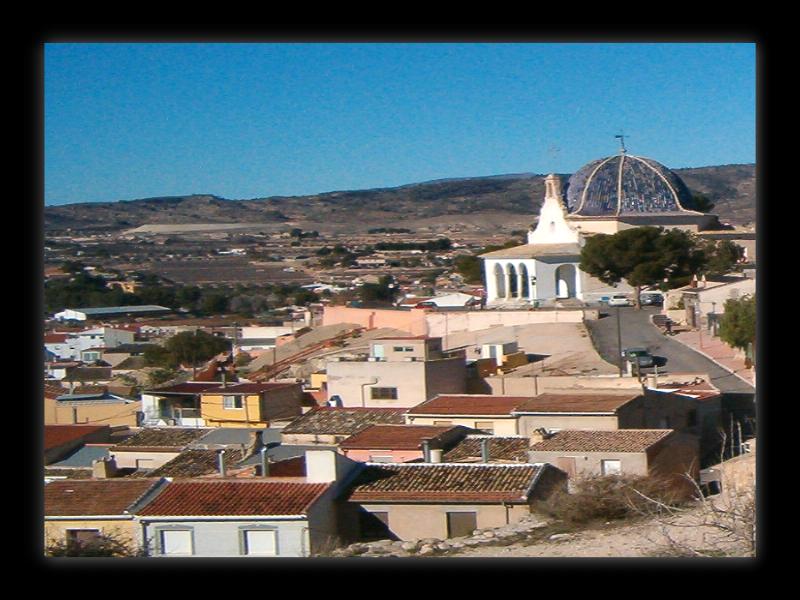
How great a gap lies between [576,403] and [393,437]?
1.52m

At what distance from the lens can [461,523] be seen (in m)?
6.91

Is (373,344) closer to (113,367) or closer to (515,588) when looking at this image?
(113,367)

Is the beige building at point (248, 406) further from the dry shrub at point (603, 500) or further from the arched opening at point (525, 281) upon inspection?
the arched opening at point (525, 281)

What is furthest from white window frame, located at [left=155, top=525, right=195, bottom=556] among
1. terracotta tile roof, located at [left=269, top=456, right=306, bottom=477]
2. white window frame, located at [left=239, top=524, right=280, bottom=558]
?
terracotta tile roof, located at [left=269, top=456, right=306, bottom=477]

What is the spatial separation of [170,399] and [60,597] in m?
11.9

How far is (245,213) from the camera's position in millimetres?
52125

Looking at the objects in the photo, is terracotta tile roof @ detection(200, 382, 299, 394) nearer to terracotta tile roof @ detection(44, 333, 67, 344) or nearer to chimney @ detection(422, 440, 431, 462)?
chimney @ detection(422, 440, 431, 462)

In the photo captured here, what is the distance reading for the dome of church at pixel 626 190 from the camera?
3197 centimetres

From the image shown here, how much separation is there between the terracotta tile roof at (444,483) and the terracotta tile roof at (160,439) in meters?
3.51

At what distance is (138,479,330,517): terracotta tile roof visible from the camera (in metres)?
6.30

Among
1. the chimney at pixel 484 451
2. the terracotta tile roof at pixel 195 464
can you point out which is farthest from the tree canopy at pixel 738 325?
the terracotta tile roof at pixel 195 464

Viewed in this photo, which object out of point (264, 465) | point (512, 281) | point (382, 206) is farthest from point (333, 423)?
point (382, 206)

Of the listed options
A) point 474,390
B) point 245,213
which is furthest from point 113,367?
point 245,213

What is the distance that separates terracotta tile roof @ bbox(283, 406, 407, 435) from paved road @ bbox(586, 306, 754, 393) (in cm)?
355
